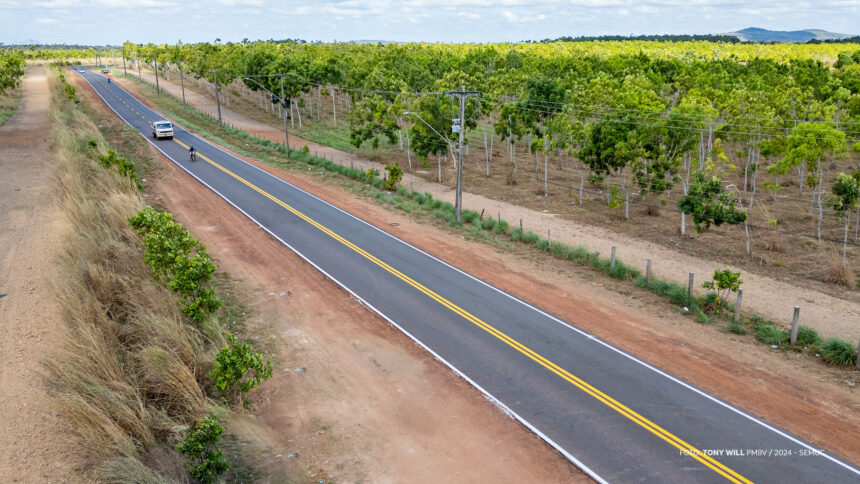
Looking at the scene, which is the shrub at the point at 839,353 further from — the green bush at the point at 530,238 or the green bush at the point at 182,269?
the green bush at the point at 182,269

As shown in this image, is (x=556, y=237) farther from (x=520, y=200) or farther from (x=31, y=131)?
(x=31, y=131)

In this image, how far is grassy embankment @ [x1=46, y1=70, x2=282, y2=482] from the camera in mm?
11344

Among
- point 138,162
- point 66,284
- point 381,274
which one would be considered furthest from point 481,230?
point 138,162

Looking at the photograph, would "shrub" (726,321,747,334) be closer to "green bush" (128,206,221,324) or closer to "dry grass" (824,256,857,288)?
"dry grass" (824,256,857,288)

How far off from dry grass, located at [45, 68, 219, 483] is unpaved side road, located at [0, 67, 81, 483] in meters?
0.49

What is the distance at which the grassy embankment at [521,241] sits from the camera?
1884 cm

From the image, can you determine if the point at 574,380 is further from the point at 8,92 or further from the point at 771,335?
the point at 8,92

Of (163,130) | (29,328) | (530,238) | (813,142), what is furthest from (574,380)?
(163,130)

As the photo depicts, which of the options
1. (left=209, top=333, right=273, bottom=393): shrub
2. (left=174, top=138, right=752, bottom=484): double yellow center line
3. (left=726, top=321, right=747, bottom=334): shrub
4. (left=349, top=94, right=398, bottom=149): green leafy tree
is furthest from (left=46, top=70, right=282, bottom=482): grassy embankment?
(left=349, top=94, right=398, bottom=149): green leafy tree

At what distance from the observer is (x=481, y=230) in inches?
1267

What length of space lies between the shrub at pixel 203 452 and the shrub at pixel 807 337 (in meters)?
18.3

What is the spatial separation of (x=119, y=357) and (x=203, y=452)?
5238mm

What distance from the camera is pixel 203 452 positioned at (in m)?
11.1

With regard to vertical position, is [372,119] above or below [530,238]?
above
